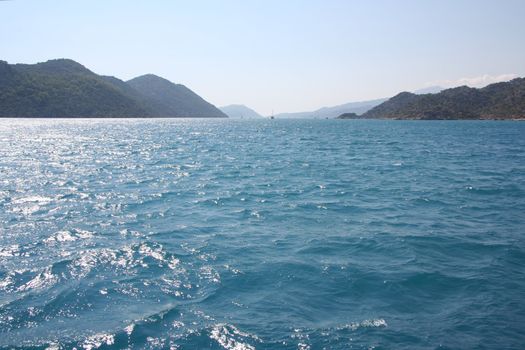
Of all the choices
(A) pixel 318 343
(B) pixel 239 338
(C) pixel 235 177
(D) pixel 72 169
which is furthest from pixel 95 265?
(D) pixel 72 169

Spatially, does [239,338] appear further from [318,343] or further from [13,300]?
[13,300]

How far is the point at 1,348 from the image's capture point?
7.94 meters

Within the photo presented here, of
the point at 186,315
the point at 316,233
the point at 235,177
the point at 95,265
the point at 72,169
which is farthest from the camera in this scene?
the point at 72,169

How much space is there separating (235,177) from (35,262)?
2093 cm

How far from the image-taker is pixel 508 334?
333 inches

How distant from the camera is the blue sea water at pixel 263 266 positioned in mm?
8672

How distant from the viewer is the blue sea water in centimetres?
867

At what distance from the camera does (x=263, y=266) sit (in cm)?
1288

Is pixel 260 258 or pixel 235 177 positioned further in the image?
pixel 235 177

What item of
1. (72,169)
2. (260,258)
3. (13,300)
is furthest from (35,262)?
(72,169)

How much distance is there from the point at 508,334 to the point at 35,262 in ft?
51.8

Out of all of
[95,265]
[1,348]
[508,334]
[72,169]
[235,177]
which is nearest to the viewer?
[1,348]

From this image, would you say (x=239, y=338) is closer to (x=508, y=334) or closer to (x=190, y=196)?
(x=508, y=334)

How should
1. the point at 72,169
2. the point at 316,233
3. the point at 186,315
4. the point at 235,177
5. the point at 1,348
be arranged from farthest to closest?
the point at 72,169 → the point at 235,177 → the point at 316,233 → the point at 186,315 → the point at 1,348
